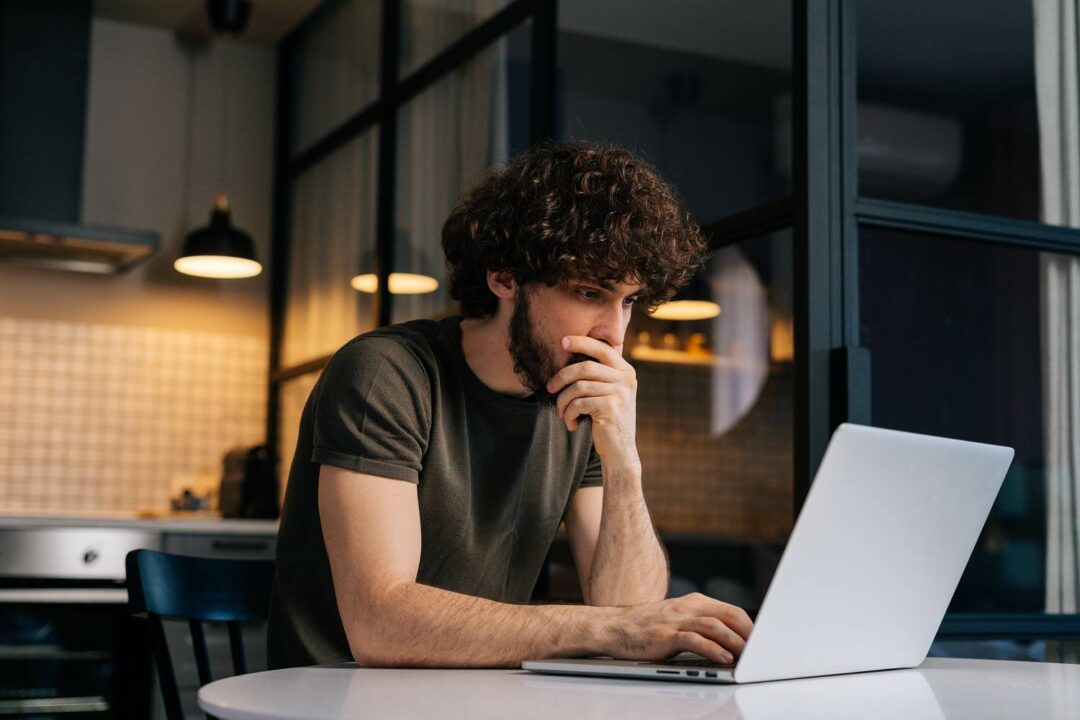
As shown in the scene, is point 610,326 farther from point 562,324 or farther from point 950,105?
point 950,105

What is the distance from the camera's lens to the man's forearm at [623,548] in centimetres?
162

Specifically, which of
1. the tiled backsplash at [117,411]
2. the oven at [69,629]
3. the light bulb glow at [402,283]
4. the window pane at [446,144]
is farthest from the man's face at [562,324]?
the tiled backsplash at [117,411]

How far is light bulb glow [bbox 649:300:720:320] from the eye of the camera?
2449mm

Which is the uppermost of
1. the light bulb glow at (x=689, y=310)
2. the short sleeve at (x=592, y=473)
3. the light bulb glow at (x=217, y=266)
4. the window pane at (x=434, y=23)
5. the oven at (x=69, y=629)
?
the window pane at (x=434, y=23)

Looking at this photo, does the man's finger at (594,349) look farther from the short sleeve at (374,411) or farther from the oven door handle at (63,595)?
the oven door handle at (63,595)

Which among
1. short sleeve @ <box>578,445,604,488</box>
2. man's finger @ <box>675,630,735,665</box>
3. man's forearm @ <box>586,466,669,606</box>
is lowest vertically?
man's finger @ <box>675,630,735,665</box>

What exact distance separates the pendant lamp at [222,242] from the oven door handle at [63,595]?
3.67ft

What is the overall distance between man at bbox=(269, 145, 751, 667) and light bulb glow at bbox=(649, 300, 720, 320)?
654 millimetres

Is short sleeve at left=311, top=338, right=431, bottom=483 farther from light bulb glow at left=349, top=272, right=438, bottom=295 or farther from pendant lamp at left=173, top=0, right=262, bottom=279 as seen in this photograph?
pendant lamp at left=173, top=0, right=262, bottom=279

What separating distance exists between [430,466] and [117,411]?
9.70ft

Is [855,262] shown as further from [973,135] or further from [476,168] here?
[476,168]

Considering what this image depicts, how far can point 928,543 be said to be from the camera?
3.87 ft

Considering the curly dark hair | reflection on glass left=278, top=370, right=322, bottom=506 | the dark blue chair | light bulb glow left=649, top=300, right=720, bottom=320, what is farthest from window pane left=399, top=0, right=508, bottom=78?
the dark blue chair

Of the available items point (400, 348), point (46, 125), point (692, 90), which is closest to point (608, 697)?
point (400, 348)
